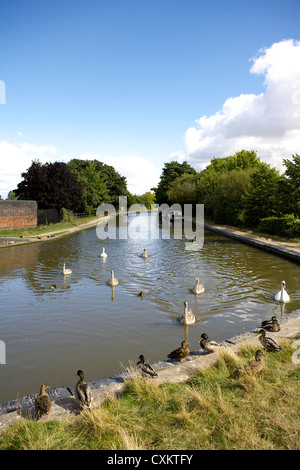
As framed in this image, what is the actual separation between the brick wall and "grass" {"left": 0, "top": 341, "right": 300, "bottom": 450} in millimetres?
31558

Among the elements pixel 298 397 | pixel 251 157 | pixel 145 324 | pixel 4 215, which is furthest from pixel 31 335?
pixel 251 157

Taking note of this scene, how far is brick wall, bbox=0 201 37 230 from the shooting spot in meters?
33.1

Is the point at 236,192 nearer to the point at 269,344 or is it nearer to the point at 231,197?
the point at 231,197

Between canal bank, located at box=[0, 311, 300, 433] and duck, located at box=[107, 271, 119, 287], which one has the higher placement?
duck, located at box=[107, 271, 119, 287]

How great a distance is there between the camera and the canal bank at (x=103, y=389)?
16.6 ft

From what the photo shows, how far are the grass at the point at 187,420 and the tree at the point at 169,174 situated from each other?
91.4 m


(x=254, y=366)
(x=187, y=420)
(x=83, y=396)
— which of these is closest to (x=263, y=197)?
(x=254, y=366)

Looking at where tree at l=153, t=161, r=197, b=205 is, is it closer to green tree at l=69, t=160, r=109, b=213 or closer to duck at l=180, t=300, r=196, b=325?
green tree at l=69, t=160, r=109, b=213

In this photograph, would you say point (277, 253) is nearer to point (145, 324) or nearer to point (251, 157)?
point (145, 324)

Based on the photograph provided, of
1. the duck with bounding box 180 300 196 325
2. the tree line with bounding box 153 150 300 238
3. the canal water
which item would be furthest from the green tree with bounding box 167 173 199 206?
the duck with bounding box 180 300 196 325

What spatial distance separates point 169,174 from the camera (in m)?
98.4

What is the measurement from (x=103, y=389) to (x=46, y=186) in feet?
125

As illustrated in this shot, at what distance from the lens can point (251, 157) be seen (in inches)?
2445
